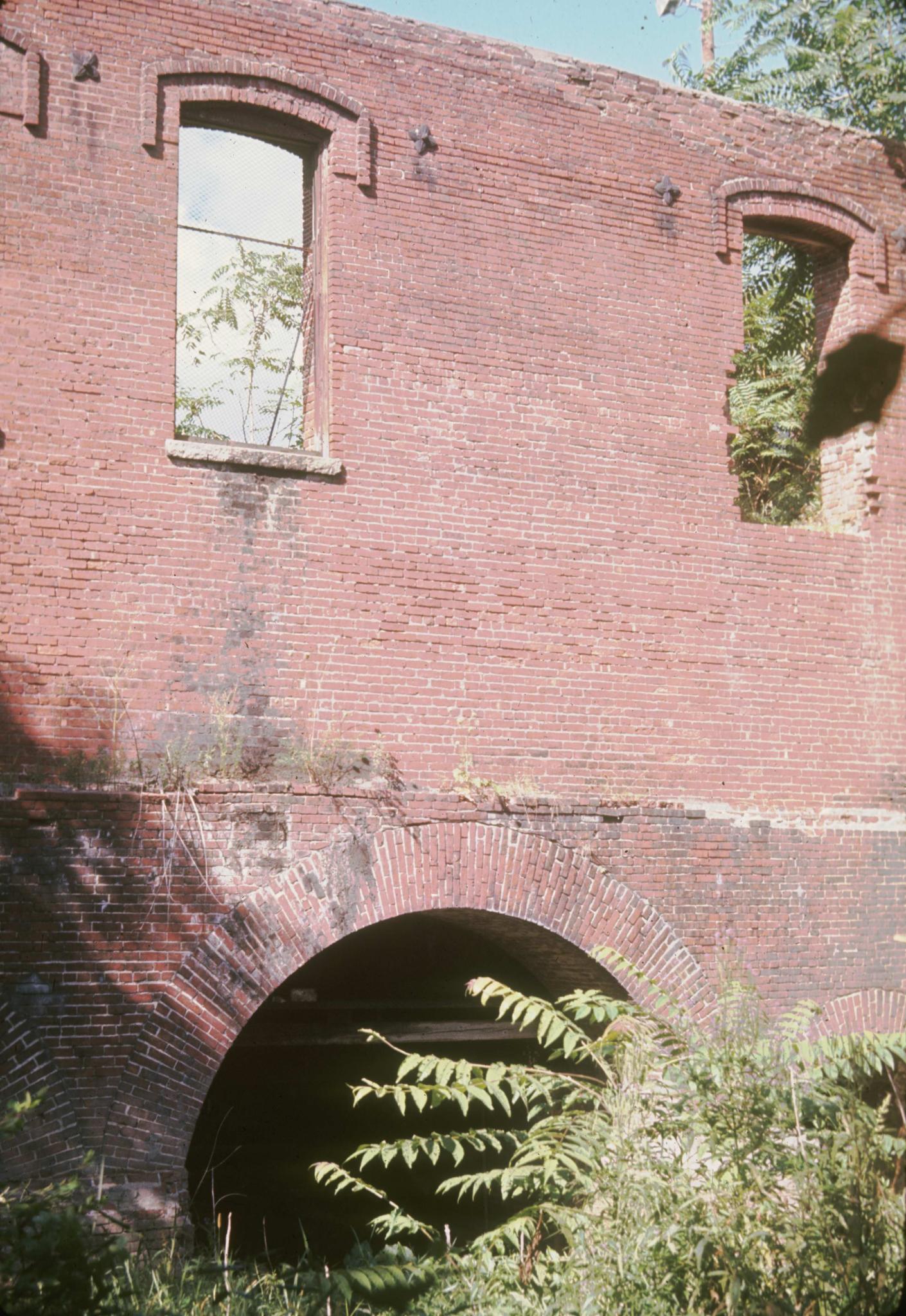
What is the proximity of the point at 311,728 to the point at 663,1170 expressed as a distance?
372cm

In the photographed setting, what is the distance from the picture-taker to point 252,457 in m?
7.64

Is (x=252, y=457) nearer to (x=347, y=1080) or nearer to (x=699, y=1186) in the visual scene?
(x=699, y=1186)

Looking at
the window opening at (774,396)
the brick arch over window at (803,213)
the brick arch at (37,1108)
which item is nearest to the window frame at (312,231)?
the brick arch over window at (803,213)

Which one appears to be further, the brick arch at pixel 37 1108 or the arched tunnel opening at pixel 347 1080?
the arched tunnel opening at pixel 347 1080

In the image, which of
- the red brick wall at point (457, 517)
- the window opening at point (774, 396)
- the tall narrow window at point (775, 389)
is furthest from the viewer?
the window opening at point (774, 396)

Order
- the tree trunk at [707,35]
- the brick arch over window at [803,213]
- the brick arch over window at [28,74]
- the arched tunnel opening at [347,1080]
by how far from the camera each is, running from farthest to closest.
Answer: the tree trunk at [707,35] → the brick arch over window at [803,213] → the arched tunnel opening at [347,1080] → the brick arch over window at [28,74]

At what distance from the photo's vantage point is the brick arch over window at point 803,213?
31.2 feet

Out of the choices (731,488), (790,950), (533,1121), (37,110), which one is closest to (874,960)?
(790,950)

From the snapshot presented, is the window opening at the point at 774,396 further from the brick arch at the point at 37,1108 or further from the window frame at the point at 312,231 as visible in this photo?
the brick arch at the point at 37,1108

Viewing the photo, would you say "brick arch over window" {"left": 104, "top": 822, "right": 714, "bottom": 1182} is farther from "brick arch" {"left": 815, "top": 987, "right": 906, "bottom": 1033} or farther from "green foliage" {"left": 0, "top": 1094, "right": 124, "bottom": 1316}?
"green foliage" {"left": 0, "top": 1094, "right": 124, "bottom": 1316}

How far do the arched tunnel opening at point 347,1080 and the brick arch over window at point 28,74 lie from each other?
5.84 meters

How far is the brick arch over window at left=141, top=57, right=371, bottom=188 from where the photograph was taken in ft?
25.2

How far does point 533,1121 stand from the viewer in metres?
9.49

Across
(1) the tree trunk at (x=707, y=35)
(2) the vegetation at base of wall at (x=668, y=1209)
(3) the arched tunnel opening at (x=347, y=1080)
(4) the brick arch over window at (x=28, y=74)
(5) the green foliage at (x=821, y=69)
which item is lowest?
(3) the arched tunnel opening at (x=347, y=1080)
